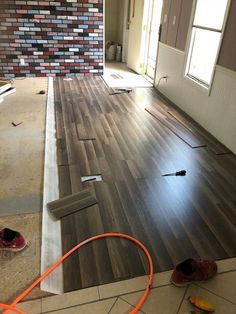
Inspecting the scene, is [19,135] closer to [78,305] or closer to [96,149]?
[96,149]

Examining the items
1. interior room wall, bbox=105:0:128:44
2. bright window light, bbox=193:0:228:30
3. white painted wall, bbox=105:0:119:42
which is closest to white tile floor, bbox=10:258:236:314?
bright window light, bbox=193:0:228:30

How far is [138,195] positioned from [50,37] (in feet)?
13.1

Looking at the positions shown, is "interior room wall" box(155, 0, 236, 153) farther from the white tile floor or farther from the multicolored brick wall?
the white tile floor

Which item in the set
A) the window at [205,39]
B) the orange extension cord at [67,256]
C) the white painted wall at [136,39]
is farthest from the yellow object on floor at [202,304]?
the white painted wall at [136,39]

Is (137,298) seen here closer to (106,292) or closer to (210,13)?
(106,292)

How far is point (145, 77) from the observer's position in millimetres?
5496

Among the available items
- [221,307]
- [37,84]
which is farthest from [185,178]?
[37,84]

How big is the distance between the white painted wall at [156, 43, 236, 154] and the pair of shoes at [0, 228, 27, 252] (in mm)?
2224

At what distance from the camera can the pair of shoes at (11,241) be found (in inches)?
61.6

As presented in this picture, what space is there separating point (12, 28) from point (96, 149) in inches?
132

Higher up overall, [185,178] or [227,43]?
[227,43]

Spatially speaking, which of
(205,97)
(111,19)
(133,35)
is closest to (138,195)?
(205,97)

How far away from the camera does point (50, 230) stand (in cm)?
175

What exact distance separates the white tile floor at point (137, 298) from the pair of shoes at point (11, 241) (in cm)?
35
